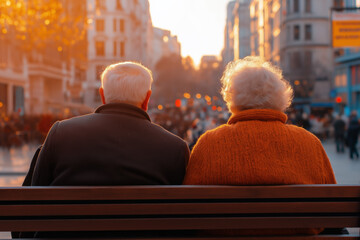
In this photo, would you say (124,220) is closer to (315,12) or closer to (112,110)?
(112,110)

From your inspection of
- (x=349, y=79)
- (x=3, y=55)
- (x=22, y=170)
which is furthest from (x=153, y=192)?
(x=349, y=79)

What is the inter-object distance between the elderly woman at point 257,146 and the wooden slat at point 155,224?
25cm

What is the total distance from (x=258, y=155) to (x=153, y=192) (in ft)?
2.28

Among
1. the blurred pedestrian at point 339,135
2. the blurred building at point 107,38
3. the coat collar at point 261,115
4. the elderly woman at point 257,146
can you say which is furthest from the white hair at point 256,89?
the blurred building at point 107,38

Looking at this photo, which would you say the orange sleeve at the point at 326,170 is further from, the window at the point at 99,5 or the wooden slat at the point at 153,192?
the window at the point at 99,5

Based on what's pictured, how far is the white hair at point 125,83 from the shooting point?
3867mm

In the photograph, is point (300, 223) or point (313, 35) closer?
point (300, 223)

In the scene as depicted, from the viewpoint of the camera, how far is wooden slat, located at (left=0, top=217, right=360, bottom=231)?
3.17 metres

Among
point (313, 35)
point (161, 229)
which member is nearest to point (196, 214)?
point (161, 229)

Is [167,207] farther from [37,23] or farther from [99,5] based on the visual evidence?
[99,5]

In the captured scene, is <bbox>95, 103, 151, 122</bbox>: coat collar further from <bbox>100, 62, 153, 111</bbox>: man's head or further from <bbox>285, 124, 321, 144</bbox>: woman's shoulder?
<bbox>285, 124, 321, 144</bbox>: woman's shoulder

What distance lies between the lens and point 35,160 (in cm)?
402

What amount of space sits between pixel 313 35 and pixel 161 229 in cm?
7336

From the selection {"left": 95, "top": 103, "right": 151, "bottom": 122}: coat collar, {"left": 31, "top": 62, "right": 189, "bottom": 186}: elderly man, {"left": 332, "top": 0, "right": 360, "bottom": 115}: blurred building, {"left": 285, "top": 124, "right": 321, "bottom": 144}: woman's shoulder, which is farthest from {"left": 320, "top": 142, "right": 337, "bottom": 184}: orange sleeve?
{"left": 332, "top": 0, "right": 360, "bottom": 115}: blurred building
